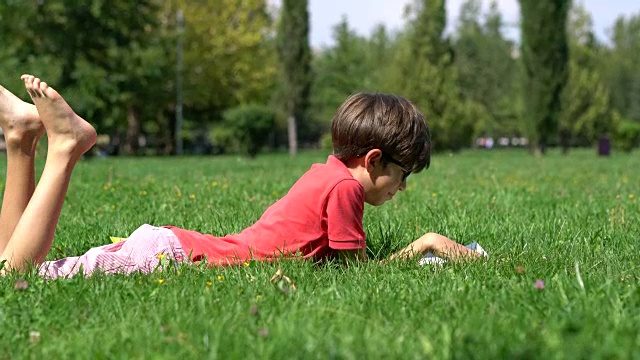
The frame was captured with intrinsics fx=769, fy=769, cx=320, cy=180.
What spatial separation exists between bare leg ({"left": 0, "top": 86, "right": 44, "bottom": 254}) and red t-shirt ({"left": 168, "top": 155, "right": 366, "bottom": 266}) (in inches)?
31.2

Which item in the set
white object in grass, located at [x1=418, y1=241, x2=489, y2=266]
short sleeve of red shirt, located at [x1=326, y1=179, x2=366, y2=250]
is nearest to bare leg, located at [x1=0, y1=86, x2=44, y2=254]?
short sleeve of red shirt, located at [x1=326, y1=179, x2=366, y2=250]

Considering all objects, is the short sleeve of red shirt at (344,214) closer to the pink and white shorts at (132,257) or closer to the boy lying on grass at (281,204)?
the boy lying on grass at (281,204)

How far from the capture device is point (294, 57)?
119 feet

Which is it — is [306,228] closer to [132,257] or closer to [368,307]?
[132,257]

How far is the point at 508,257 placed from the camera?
12.5 ft

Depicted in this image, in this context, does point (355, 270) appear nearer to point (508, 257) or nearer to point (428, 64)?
point (508, 257)

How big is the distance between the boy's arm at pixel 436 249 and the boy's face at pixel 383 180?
0.31 metres

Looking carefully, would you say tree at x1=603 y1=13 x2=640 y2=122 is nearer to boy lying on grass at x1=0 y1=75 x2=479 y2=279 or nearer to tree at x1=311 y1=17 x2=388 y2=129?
tree at x1=311 y1=17 x2=388 y2=129

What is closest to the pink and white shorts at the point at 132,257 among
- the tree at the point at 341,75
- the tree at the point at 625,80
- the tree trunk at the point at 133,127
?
the tree trunk at the point at 133,127

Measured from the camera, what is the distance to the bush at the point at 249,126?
2281 centimetres

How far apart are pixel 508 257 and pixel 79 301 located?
2063 millimetres

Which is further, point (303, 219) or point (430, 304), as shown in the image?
point (303, 219)

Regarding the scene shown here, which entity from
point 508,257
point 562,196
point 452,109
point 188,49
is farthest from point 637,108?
point 508,257

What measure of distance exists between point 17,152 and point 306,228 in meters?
1.52
